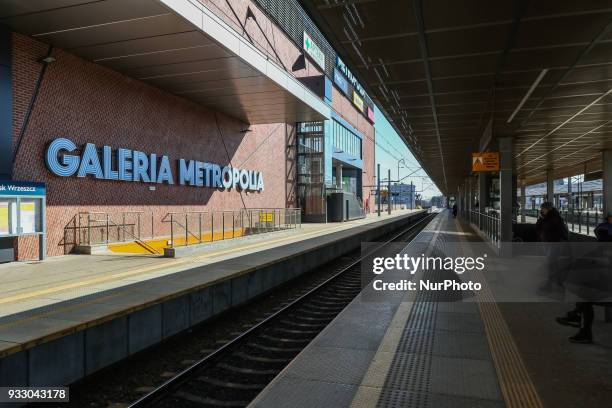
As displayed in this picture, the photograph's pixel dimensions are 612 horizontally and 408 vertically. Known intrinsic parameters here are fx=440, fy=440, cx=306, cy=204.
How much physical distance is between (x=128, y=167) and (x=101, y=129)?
1.78 metres

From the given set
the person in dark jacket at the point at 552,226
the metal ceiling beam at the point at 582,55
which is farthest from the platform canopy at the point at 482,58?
the person in dark jacket at the point at 552,226

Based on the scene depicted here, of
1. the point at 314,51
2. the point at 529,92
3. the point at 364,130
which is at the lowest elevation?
the point at 529,92

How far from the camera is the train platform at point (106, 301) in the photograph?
4.94 m

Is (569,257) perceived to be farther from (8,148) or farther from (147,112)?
(147,112)

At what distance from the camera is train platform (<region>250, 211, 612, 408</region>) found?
3.99 metres

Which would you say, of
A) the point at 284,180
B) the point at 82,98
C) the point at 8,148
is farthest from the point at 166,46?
the point at 284,180

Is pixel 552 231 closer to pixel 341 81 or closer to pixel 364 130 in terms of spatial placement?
pixel 341 81

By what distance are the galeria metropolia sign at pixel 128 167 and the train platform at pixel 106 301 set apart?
2913 mm

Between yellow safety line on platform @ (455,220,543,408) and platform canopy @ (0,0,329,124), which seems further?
platform canopy @ (0,0,329,124)

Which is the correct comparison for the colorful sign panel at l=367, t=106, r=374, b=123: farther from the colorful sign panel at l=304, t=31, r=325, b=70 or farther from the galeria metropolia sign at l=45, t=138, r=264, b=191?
the galeria metropolia sign at l=45, t=138, r=264, b=191

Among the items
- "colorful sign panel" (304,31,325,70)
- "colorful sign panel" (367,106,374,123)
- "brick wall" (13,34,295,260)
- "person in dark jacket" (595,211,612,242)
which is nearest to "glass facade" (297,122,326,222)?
"colorful sign panel" (304,31,325,70)

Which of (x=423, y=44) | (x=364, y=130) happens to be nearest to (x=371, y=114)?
(x=364, y=130)

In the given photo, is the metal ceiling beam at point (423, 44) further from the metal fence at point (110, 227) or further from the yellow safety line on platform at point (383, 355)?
the metal fence at point (110, 227)

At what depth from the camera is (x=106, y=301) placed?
665 cm
